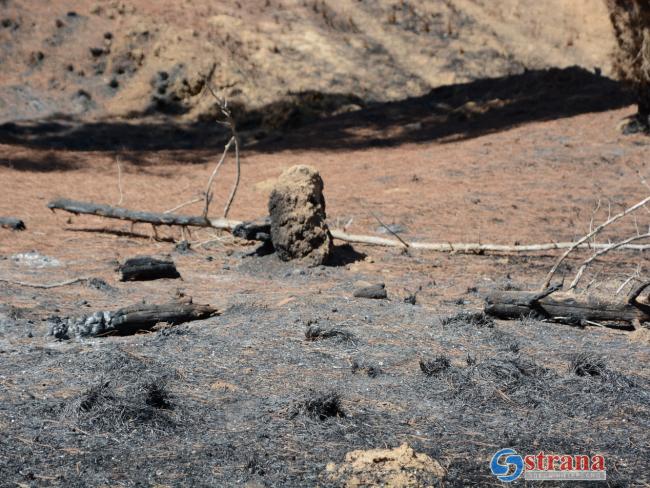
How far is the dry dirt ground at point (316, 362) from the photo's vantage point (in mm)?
3586

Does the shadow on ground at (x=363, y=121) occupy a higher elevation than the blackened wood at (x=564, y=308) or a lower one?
higher

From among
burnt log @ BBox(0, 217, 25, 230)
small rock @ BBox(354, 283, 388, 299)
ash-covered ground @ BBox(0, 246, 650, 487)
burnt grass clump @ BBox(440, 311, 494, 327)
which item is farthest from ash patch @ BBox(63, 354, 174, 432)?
burnt log @ BBox(0, 217, 25, 230)

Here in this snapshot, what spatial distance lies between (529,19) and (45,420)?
27586 mm

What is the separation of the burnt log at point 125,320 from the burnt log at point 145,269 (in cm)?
163

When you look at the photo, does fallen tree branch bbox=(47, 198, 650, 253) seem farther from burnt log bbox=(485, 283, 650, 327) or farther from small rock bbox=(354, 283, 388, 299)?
small rock bbox=(354, 283, 388, 299)

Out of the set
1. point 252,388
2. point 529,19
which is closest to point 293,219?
point 252,388

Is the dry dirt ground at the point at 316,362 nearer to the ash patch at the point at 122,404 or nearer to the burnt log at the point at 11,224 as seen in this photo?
the ash patch at the point at 122,404

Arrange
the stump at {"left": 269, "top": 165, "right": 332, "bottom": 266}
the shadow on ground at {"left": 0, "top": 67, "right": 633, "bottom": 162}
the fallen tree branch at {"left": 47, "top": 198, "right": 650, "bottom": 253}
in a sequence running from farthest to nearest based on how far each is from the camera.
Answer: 1. the shadow on ground at {"left": 0, "top": 67, "right": 633, "bottom": 162}
2. the fallen tree branch at {"left": 47, "top": 198, "right": 650, "bottom": 253}
3. the stump at {"left": 269, "top": 165, "right": 332, "bottom": 266}

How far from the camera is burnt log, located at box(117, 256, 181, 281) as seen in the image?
7.12m

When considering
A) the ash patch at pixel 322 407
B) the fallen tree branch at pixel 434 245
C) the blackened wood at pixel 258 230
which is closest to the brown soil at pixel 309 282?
the ash patch at pixel 322 407

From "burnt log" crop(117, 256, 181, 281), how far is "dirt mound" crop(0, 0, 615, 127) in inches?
501

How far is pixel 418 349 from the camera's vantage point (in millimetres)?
5066

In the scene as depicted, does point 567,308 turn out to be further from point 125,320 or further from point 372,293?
point 125,320

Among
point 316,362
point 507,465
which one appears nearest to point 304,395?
point 316,362
